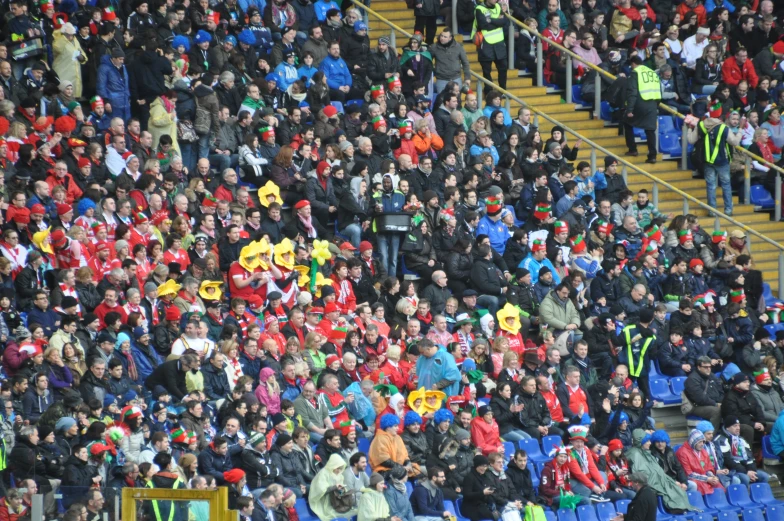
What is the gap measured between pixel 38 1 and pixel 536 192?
759cm

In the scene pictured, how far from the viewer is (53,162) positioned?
19.8 meters

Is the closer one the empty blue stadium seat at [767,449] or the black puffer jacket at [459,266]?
the empty blue stadium seat at [767,449]

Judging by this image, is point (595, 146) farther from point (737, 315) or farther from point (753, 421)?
point (753, 421)

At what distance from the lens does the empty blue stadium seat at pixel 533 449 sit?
64.8 ft

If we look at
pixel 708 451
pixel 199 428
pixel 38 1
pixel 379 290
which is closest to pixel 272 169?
pixel 379 290

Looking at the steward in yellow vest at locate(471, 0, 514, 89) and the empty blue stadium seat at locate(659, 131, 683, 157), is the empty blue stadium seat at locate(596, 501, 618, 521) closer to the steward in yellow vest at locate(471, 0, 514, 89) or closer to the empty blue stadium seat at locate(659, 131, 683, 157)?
the empty blue stadium seat at locate(659, 131, 683, 157)

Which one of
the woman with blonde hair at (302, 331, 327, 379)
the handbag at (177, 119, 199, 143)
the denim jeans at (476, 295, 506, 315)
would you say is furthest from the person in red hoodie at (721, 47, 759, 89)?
the woman with blonde hair at (302, 331, 327, 379)

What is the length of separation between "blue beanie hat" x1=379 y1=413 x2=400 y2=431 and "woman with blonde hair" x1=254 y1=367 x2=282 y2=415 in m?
1.21

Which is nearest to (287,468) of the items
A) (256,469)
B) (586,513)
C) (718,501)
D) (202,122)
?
(256,469)

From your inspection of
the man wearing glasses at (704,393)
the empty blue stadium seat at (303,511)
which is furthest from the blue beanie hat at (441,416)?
the man wearing glasses at (704,393)

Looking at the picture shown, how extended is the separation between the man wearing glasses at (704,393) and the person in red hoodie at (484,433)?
12.2ft

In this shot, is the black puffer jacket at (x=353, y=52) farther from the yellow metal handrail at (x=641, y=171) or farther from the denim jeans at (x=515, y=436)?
the denim jeans at (x=515, y=436)

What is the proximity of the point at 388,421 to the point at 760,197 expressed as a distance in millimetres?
10263

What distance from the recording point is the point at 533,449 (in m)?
19.8
